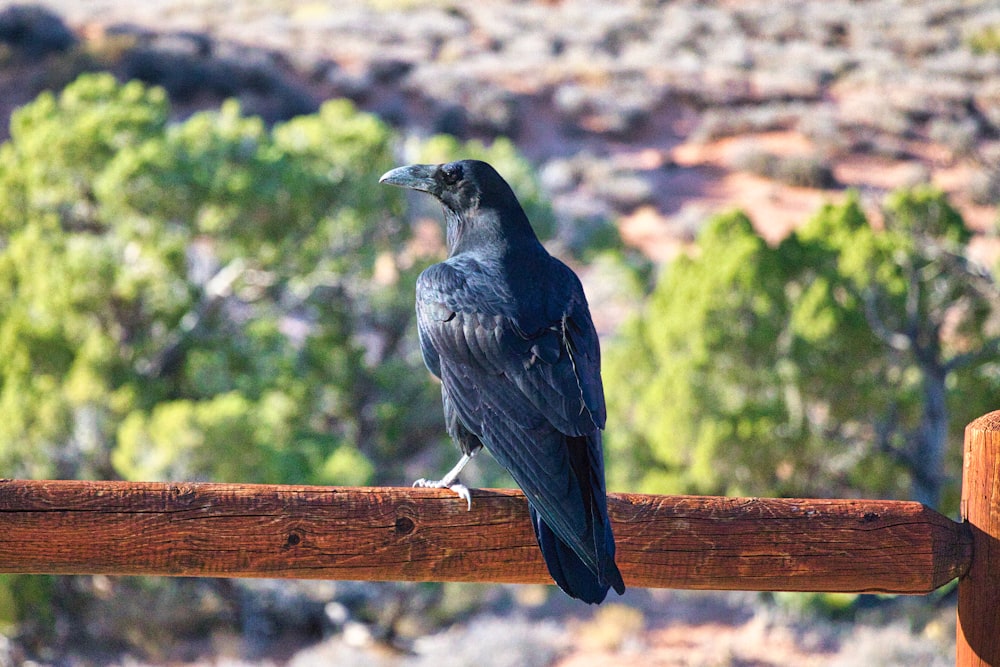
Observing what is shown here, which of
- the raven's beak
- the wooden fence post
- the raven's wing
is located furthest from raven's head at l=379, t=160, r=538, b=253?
the wooden fence post

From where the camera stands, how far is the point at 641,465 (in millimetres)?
8219

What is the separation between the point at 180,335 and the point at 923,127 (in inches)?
736

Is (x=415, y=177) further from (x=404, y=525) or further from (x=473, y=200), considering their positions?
(x=404, y=525)

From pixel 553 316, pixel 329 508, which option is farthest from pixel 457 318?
pixel 329 508

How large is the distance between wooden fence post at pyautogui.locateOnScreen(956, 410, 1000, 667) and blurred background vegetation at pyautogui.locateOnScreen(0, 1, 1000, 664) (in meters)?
5.01

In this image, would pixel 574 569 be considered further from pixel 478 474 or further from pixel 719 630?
pixel 719 630

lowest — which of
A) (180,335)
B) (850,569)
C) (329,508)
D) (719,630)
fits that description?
(719,630)

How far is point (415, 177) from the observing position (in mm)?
2953

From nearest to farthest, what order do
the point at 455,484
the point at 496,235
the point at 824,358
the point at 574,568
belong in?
1. the point at 574,568
2. the point at 455,484
3. the point at 496,235
4. the point at 824,358

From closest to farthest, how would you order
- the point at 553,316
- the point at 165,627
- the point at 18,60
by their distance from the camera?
1. the point at 553,316
2. the point at 165,627
3. the point at 18,60

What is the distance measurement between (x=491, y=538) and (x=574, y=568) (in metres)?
0.16

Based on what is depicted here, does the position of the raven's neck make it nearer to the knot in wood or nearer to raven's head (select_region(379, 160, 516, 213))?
raven's head (select_region(379, 160, 516, 213))

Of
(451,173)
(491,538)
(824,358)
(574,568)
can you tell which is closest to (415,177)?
(451,173)

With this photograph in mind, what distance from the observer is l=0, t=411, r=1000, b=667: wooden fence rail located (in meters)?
1.84
